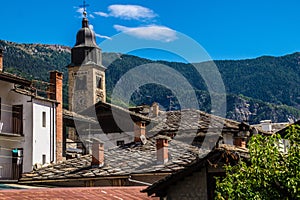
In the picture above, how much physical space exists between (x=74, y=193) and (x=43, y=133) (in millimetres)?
18520

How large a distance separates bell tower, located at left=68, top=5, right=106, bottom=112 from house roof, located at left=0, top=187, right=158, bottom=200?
66827mm

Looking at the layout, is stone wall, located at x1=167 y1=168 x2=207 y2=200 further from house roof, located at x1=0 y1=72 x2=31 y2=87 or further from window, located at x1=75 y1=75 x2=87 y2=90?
window, located at x1=75 y1=75 x2=87 y2=90

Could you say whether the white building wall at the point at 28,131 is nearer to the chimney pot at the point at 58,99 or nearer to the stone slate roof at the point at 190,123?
the chimney pot at the point at 58,99

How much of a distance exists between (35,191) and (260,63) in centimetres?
15352

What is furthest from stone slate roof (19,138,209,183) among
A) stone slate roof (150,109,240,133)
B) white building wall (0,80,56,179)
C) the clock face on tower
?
the clock face on tower

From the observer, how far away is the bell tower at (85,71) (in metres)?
85.9

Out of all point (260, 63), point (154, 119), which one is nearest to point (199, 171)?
point (154, 119)

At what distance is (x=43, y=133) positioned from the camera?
34844 millimetres

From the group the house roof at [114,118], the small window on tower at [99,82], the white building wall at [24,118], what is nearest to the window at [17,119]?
the white building wall at [24,118]

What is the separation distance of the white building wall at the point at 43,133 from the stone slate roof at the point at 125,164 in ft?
27.3

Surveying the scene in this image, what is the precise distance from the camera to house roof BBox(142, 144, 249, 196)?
14639 millimetres

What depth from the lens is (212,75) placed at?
102 metres

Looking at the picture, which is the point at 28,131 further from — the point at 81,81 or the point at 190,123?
the point at 81,81

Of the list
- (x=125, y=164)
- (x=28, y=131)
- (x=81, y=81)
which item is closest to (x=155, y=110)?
(x=28, y=131)
